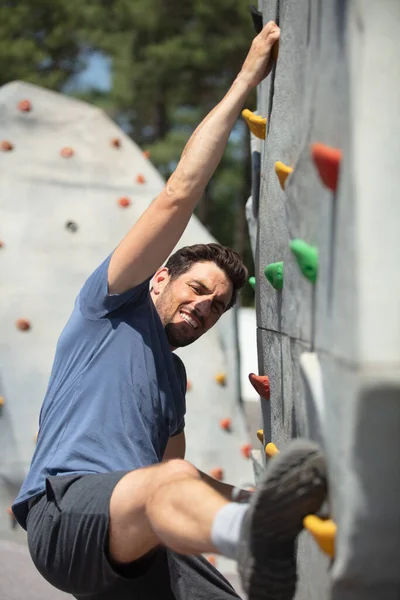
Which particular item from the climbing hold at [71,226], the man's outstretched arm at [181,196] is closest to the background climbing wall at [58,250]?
the climbing hold at [71,226]

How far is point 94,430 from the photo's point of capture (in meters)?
2.11

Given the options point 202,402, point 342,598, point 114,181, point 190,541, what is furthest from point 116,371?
point 114,181

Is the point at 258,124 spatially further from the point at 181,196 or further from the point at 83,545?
the point at 83,545

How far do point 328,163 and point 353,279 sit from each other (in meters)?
0.24

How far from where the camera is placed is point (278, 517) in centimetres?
153

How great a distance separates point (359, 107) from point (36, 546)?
1352mm

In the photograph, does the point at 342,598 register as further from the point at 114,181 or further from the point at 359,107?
the point at 114,181

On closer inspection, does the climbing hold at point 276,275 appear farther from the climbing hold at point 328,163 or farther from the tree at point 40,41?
the tree at point 40,41

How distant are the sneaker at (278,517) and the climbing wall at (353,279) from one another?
0.04 meters

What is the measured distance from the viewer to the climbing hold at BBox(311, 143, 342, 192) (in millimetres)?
1444

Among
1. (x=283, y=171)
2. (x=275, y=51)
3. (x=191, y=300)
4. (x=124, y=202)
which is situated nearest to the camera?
(x=283, y=171)

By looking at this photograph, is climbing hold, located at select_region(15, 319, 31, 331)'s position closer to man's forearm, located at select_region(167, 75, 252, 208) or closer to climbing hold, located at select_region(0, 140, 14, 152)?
climbing hold, located at select_region(0, 140, 14, 152)

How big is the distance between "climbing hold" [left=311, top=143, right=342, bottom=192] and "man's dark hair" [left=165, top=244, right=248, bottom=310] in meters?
1.06

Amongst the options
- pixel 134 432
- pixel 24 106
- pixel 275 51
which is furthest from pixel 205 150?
pixel 24 106
